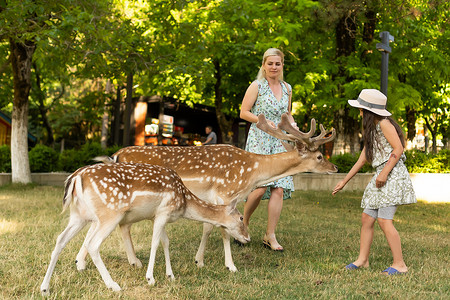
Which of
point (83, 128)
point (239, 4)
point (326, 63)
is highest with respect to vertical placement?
point (239, 4)

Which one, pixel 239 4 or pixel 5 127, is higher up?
pixel 239 4

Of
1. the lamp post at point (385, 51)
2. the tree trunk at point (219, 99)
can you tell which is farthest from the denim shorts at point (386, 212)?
the tree trunk at point (219, 99)

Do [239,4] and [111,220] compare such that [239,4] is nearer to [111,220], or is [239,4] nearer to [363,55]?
[363,55]

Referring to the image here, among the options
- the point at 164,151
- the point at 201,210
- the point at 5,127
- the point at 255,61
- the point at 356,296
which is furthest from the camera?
the point at 5,127

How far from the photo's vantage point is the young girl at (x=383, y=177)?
15.6 feet

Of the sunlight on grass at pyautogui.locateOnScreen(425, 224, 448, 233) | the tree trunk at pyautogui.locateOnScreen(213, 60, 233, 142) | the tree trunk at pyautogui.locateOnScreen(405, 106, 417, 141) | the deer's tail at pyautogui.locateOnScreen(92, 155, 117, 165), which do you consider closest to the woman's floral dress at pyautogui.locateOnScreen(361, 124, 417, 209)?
the deer's tail at pyautogui.locateOnScreen(92, 155, 117, 165)

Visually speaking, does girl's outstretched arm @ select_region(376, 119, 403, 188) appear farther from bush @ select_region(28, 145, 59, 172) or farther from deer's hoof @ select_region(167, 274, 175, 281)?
bush @ select_region(28, 145, 59, 172)

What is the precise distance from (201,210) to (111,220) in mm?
924

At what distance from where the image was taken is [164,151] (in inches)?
207

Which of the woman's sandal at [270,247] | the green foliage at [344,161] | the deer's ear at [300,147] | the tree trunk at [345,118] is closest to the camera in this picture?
the deer's ear at [300,147]

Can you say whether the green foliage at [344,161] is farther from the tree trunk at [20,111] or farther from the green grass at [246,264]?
the tree trunk at [20,111]

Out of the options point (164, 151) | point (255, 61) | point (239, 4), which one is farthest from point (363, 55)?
point (164, 151)

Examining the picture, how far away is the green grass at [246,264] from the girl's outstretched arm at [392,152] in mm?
959

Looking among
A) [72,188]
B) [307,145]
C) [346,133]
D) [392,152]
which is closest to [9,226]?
[72,188]
